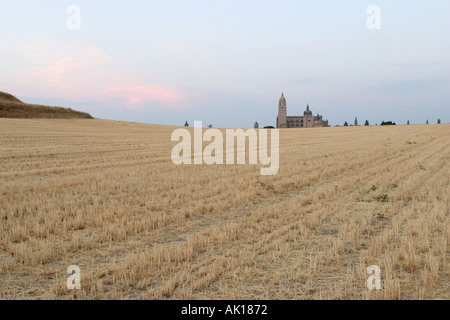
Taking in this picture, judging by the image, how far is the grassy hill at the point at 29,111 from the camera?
55.9 m

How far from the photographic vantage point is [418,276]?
4672mm

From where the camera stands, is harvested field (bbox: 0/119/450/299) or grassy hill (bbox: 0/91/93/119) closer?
harvested field (bbox: 0/119/450/299)

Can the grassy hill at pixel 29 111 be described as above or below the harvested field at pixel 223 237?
above

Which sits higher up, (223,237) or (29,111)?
(29,111)

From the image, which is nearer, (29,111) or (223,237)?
(223,237)

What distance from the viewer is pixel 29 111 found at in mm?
58250

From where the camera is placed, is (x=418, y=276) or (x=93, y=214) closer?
(x=418, y=276)

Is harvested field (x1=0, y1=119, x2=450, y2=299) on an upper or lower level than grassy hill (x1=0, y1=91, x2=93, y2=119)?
lower

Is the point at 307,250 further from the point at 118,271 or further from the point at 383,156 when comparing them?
the point at 383,156

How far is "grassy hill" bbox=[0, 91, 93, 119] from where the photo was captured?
55.9m

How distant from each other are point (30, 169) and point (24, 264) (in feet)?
36.2

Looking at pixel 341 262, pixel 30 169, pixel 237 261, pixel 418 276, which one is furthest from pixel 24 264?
pixel 30 169

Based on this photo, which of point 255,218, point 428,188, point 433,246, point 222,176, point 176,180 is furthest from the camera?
point 222,176

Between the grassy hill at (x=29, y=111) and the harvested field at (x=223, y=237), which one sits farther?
the grassy hill at (x=29, y=111)
